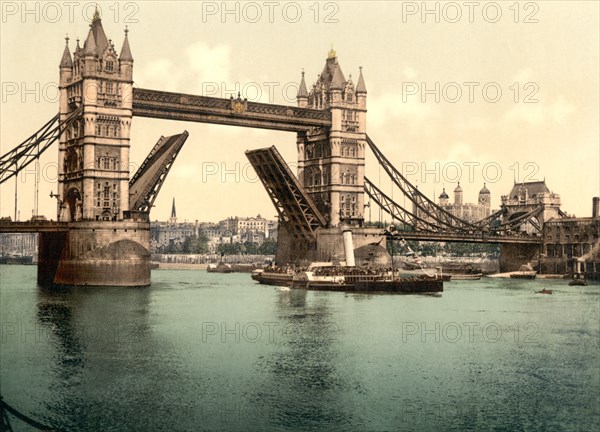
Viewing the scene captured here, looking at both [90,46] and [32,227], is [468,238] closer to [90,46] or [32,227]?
[90,46]

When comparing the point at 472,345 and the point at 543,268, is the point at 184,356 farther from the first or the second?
the point at 543,268

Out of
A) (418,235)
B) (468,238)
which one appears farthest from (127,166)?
(468,238)

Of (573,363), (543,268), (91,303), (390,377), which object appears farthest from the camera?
(543,268)

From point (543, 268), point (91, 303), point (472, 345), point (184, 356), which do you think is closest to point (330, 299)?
point (91, 303)

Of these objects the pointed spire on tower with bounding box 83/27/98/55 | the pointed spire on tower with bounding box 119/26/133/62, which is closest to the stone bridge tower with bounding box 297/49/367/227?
the pointed spire on tower with bounding box 119/26/133/62

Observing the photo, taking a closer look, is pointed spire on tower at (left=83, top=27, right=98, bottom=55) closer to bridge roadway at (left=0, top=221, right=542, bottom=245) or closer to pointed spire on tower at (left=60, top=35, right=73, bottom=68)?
pointed spire on tower at (left=60, top=35, right=73, bottom=68)
